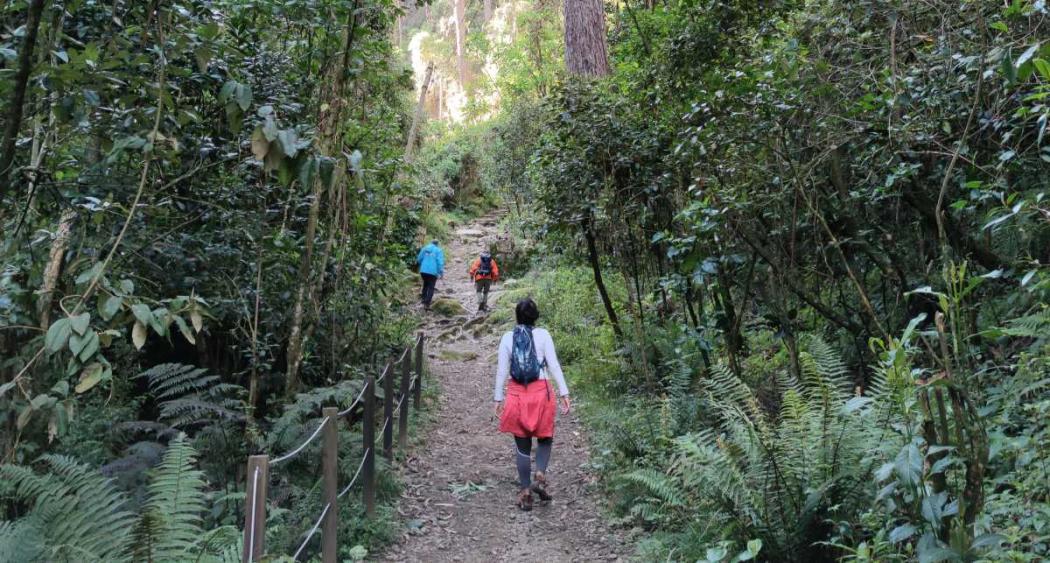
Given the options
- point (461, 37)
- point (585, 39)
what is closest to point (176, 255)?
point (585, 39)

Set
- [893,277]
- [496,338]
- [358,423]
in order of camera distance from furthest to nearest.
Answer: [496,338] < [358,423] < [893,277]

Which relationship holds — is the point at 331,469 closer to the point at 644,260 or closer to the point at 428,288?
the point at 644,260

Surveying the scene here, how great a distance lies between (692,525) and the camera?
16.2ft

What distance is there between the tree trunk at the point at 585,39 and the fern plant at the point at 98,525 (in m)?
9.72

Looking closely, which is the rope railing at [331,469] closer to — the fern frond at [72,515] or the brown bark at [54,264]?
the fern frond at [72,515]

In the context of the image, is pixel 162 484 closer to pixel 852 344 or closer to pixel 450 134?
pixel 852 344

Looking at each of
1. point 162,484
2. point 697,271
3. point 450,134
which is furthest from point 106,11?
point 450,134

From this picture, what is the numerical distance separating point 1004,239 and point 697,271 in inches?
90.5

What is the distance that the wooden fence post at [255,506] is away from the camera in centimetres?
322

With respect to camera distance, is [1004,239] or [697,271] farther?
[697,271]

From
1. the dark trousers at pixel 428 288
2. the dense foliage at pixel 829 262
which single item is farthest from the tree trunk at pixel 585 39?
the dark trousers at pixel 428 288

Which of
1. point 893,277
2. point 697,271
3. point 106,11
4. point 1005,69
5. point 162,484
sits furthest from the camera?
point 697,271

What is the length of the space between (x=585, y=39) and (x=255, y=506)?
1054 cm

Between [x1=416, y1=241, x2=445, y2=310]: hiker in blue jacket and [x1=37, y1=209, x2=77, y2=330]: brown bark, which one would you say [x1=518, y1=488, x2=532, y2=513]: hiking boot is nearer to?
[x1=37, y1=209, x2=77, y2=330]: brown bark
